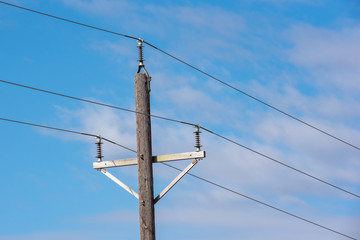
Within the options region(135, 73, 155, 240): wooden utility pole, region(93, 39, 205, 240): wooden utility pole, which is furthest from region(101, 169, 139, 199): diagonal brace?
region(135, 73, 155, 240): wooden utility pole

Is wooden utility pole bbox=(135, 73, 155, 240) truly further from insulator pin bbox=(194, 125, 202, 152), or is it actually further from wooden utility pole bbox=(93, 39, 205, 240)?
insulator pin bbox=(194, 125, 202, 152)

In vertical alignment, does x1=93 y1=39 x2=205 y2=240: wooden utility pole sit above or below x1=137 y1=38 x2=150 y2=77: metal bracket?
below

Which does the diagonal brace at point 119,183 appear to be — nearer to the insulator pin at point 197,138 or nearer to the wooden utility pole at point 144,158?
the wooden utility pole at point 144,158

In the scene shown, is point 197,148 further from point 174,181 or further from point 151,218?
point 151,218

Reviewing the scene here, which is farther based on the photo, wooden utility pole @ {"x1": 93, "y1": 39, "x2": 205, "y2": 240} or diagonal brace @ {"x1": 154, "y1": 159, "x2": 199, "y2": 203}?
diagonal brace @ {"x1": 154, "y1": 159, "x2": 199, "y2": 203}

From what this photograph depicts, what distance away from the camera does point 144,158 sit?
43.4 feet

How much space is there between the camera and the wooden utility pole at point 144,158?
12836mm

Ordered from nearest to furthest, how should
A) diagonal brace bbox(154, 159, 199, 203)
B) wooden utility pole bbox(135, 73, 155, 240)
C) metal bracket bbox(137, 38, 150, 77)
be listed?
wooden utility pole bbox(135, 73, 155, 240) < diagonal brace bbox(154, 159, 199, 203) < metal bracket bbox(137, 38, 150, 77)

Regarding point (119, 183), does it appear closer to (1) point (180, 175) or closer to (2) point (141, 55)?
(1) point (180, 175)

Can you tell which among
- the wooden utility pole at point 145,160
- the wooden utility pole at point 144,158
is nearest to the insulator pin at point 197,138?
the wooden utility pole at point 145,160

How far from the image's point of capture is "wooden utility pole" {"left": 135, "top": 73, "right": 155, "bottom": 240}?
12.8 meters

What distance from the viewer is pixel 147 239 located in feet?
41.8

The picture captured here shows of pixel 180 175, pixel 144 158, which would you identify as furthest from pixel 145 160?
pixel 180 175

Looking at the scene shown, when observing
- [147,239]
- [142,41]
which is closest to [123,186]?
[147,239]
